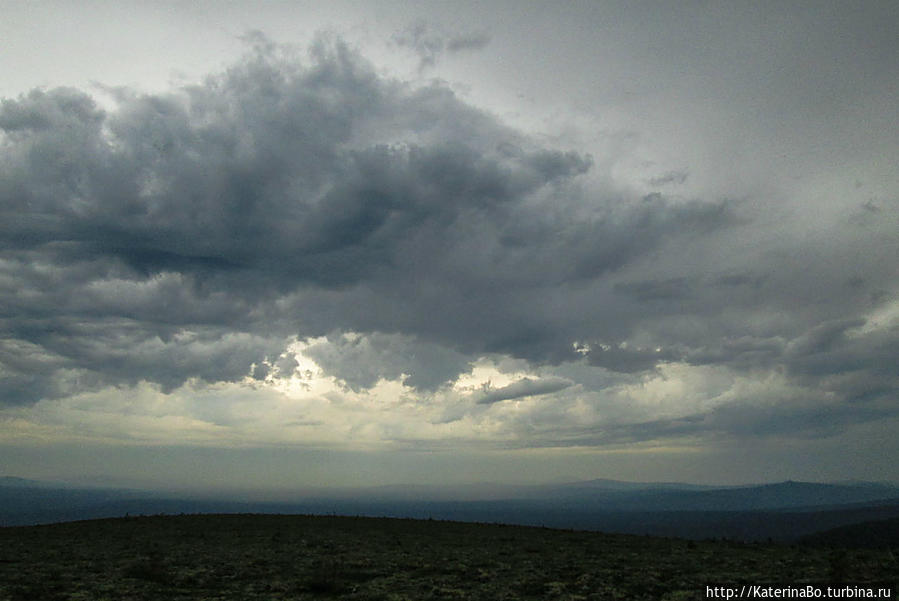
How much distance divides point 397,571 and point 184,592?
7762mm

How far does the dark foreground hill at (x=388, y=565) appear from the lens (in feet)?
59.8

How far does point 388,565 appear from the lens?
77.2ft

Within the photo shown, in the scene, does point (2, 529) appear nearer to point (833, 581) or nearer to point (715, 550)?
point (715, 550)

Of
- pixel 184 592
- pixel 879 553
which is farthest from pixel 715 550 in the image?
pixel 184 592

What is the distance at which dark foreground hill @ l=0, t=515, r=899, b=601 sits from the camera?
59.8 ft

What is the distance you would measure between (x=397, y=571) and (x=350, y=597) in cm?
484

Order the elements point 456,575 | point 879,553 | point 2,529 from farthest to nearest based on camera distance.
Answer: point 2,529 < point 879,553 < point 456,575

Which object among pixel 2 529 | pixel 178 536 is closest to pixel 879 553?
pixel 178 536

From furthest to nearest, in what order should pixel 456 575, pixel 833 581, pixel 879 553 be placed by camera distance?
pixel 879 553, pixel 456 575, pixel 833 581

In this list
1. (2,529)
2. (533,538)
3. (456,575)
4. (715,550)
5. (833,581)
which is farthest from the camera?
(2,529)

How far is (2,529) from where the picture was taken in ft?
124

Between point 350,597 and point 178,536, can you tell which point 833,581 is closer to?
point 350,597

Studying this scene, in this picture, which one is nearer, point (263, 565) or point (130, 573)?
point (130, 573)

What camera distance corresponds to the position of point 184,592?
18500mm
